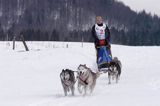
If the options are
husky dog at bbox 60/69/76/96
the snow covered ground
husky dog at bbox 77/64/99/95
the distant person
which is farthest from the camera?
the distant person

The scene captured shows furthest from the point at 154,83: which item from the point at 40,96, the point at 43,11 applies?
the point at 43,11

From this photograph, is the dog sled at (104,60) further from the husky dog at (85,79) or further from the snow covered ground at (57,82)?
the husky dog at (85,79)

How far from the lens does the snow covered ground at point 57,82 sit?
11117 mm

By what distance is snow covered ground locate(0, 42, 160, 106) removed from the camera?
11117 mm

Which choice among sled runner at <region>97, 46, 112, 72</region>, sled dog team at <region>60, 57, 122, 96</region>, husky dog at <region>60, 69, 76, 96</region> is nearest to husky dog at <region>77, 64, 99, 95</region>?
sled dog team at <region>60, 57, 122, 96</region>

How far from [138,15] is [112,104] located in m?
152

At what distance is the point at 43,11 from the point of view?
13500cm

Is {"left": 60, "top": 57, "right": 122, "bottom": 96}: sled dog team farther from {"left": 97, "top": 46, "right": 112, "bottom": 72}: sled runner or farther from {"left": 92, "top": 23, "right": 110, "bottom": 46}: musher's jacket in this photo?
{"left": 97, "top": 46, "right": 112, "bottom": 72}: sled runner

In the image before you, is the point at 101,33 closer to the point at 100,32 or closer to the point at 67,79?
the point at 100,32

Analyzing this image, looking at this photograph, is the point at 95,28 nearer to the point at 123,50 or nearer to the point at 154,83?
the point at 154,83

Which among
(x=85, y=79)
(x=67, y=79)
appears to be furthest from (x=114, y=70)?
(x=67, y=79)

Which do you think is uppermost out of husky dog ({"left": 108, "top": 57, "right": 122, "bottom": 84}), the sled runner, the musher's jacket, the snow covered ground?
the musher's jacket

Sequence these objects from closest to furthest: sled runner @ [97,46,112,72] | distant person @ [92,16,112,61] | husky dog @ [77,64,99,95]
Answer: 1. husky dog @ [77,64,99,95]
2. distant person @ [92,16,112,61]
3. sled runner @ [97,46,112,72]

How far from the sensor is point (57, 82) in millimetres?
15984
